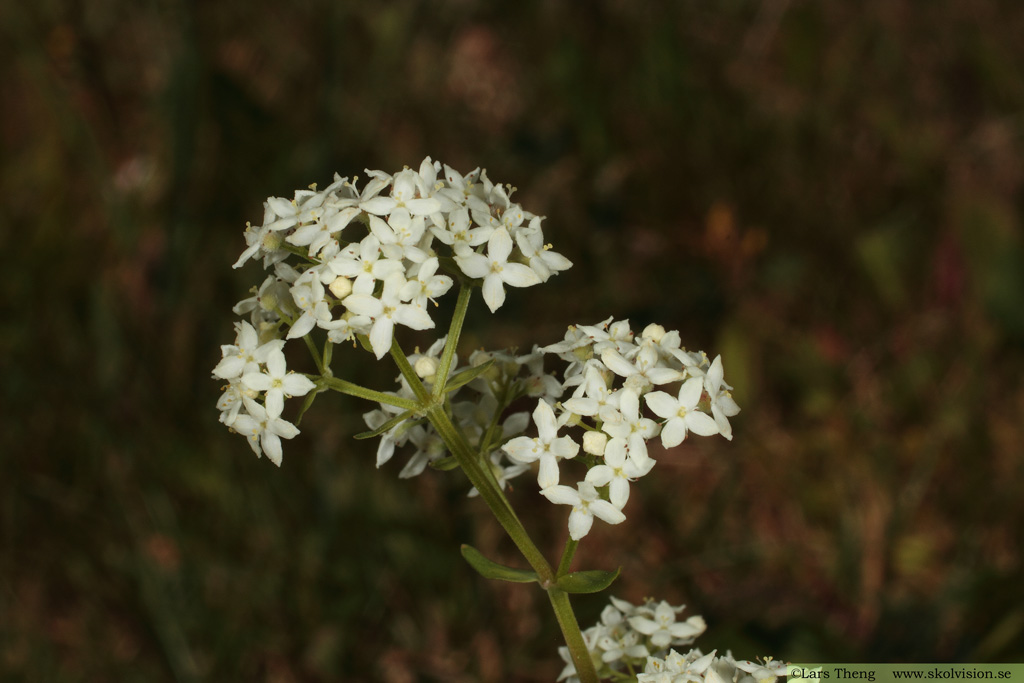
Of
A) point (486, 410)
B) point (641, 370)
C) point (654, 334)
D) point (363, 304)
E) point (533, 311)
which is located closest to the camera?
point (363, 304)

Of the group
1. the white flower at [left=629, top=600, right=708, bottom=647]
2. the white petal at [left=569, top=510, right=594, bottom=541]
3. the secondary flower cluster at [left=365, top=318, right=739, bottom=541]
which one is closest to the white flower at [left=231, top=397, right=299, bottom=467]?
the secondary flower cluster at [left=365, top=318, right=739, bottom=541]

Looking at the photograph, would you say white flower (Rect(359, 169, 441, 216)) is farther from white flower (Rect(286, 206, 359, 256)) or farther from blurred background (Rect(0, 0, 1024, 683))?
blurred background (Rect(0, 0, 1024, 683))

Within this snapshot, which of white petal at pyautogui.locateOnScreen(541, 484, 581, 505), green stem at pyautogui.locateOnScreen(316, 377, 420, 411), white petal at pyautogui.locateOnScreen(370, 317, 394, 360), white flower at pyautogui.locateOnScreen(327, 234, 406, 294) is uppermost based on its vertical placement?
white flower at pyautogui.locateOnScreen(327, 234, 406, 294)

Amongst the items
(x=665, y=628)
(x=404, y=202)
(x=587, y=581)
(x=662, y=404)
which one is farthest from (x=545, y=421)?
(x=665, y=628)

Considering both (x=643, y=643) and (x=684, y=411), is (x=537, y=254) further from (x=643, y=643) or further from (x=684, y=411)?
(x=643, y=643)

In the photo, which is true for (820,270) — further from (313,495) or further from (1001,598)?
(313,495)

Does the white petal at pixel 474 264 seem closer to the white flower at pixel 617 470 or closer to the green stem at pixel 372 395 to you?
the green stem at pixel 372 395
